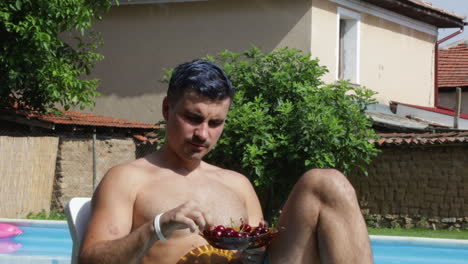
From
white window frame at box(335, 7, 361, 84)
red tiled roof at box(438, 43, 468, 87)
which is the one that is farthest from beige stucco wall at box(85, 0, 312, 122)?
red tiled roof at box(438, 43, 468, 87)

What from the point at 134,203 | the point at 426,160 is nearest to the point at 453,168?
the point at 426,160

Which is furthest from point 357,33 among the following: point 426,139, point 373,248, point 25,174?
point 373,248

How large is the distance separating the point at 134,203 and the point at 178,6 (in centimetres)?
1678

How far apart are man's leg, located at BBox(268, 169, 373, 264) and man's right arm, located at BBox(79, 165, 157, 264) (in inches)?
26.6

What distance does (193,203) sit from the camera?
10.1ft

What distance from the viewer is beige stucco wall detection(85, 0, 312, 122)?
736 inches

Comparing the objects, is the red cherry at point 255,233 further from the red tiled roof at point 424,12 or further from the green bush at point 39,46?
the red tiled roof at point 424,12

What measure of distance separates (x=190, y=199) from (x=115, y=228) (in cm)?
51

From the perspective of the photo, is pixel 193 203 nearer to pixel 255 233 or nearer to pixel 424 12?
pixel 255 233

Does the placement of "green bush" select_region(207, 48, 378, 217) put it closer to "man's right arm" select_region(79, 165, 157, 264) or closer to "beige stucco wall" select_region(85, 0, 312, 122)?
"beige stucco wall" select_region(85, 0, 312, 122)

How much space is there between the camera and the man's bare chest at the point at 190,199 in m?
3.61

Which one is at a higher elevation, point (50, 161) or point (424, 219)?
point (50, 161)

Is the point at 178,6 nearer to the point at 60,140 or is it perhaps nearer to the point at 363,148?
the point at 60,140

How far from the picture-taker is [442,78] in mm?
28859
